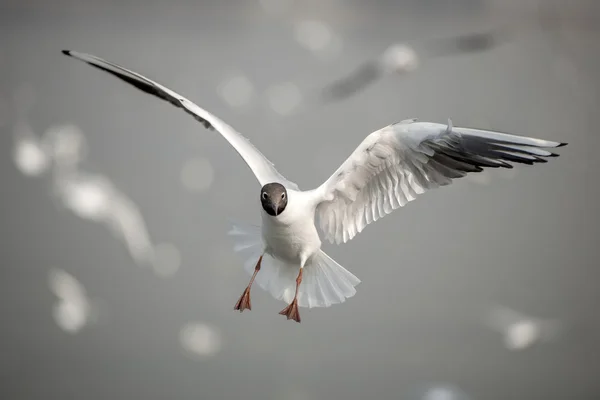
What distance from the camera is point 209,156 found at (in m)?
2.53

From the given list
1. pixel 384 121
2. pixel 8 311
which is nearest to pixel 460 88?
pixel 384 121

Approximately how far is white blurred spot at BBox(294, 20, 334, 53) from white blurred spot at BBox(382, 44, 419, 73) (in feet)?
0.75

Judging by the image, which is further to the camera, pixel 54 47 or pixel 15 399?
pixel 54 47

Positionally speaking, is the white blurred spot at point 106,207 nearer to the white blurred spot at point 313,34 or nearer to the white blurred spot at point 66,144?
the white blurred spot at point 66,144

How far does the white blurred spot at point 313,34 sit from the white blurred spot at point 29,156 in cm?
107

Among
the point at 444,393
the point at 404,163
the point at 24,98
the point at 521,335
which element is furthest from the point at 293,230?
the point at 24,98

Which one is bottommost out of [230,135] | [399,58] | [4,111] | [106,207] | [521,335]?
[521,335]

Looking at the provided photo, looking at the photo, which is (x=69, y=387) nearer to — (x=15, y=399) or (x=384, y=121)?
(x=15, y=399)

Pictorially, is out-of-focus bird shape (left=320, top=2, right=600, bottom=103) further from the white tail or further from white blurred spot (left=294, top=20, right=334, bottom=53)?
the white tail

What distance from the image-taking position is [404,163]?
58.2 inches

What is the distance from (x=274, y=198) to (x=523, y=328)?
4.93 ft

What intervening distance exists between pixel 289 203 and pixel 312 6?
129cm

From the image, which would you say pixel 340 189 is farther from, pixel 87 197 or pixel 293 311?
pixel 87 197

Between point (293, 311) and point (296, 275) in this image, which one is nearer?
point (293, 311)
